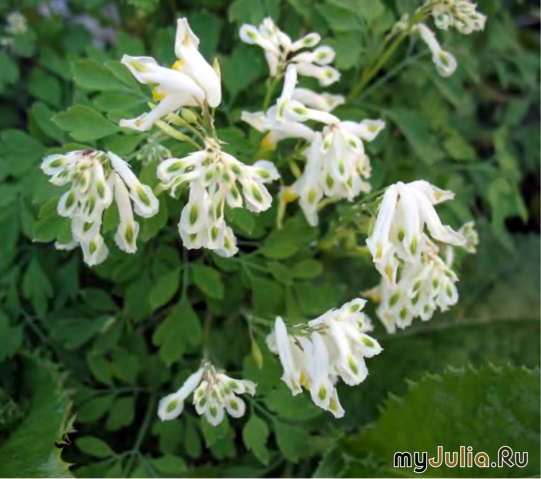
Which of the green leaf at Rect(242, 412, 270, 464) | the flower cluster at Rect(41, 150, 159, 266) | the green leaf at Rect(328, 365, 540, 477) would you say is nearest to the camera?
the flower cluster at Rect(41, 150, 159, 266)

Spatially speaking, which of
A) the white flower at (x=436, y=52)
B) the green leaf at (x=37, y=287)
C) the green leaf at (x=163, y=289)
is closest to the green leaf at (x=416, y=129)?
the white flower at (x=436, y=52)

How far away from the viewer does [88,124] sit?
4.32 feet

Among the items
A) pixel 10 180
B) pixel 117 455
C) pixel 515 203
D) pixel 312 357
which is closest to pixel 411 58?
pixel 515 203

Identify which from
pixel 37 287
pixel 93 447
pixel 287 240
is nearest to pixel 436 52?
pixel 287 240

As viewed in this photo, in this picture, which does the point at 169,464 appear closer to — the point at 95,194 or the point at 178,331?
the point at 178,331

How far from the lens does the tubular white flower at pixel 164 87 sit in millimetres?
1129

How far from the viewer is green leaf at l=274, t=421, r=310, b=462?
1.58 metres

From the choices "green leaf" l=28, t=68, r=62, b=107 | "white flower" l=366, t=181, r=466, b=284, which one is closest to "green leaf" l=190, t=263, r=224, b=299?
"white flower" l=366, t=181, r=466, b=284

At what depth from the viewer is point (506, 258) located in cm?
219

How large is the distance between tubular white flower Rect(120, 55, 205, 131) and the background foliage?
5.9 inches

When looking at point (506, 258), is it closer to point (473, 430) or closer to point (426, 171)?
point (426, 171)

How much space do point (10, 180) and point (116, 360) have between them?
500 millimetres

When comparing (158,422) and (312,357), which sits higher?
(312,357)

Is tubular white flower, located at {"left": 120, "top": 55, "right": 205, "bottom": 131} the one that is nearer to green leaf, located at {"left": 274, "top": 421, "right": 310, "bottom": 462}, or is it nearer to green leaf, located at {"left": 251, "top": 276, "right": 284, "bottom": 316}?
green leaf, located at {"left": 251, "top": 276, "right": 284, "bottom": 316}
